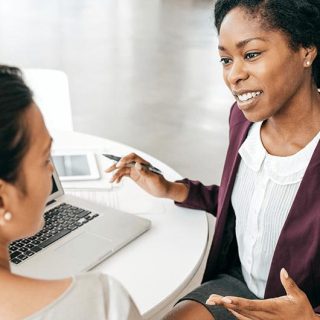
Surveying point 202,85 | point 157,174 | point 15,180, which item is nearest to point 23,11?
point 202,85

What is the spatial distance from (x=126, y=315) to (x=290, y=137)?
870mm

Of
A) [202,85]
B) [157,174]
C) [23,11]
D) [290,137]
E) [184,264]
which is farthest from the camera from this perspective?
[23,11]

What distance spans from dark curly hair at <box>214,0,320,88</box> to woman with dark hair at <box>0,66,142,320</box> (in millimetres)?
757

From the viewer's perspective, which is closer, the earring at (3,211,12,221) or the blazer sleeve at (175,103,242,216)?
the earring at (3,211,12,221)

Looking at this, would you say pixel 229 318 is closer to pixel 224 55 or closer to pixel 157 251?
pixel 157 251

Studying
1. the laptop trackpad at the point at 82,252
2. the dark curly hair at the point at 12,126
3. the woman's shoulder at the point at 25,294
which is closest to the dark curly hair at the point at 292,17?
the laptop trackpad at the point at 82,252

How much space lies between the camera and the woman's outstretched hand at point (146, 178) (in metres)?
1.65

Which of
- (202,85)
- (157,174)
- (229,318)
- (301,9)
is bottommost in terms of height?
(202,85)

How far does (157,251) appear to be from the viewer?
1.41 metres

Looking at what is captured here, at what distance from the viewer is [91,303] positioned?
30.8 inches

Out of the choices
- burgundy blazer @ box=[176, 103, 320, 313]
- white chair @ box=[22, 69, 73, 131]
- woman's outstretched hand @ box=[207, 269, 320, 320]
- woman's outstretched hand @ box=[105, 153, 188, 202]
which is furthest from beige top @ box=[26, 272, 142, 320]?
white chair @ box=[22, 69, 73, 131]

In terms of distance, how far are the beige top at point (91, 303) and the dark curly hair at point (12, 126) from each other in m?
0.16

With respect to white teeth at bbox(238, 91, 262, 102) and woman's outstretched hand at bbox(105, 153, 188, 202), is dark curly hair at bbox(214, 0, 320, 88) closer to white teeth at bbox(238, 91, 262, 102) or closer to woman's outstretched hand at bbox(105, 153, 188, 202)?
white teeth at bbox(238, 91, 262, 102)

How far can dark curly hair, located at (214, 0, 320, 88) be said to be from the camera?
1384mm
